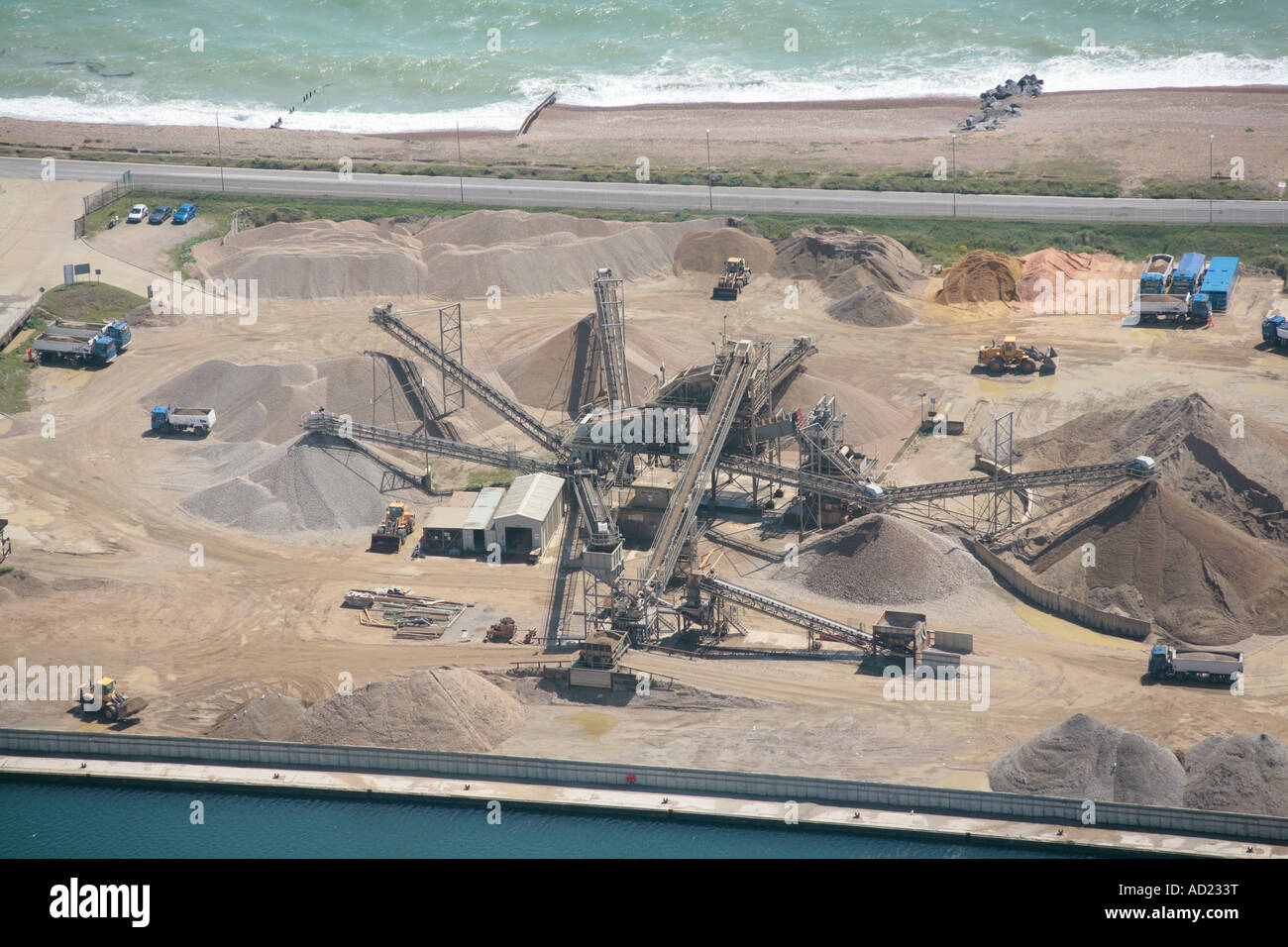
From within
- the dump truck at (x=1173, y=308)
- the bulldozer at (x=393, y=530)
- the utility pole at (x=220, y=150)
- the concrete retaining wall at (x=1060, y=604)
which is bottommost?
the concrete retaining wall at (x=1060, y=604)

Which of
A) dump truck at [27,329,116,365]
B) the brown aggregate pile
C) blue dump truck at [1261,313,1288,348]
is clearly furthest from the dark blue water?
the brown aggregate pile

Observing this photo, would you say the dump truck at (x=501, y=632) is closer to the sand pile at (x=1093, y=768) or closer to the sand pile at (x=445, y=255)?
the sand pile at (x=1093, y=768)

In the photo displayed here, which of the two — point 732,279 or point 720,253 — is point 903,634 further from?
point 720,253

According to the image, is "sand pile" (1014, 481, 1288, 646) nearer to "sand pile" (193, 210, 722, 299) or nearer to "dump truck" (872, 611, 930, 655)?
"dump truck" (872, 611, 930, 655)

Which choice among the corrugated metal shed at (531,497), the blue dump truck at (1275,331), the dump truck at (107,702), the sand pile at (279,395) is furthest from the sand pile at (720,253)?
the dump truck at (107,702)

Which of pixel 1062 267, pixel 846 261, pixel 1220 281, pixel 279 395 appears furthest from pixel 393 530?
pixel 1220 281

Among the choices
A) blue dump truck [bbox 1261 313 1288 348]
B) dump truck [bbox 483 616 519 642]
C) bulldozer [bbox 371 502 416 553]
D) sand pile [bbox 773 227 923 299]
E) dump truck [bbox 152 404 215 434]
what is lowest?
dump truck [bbox 483 616 519 642]
